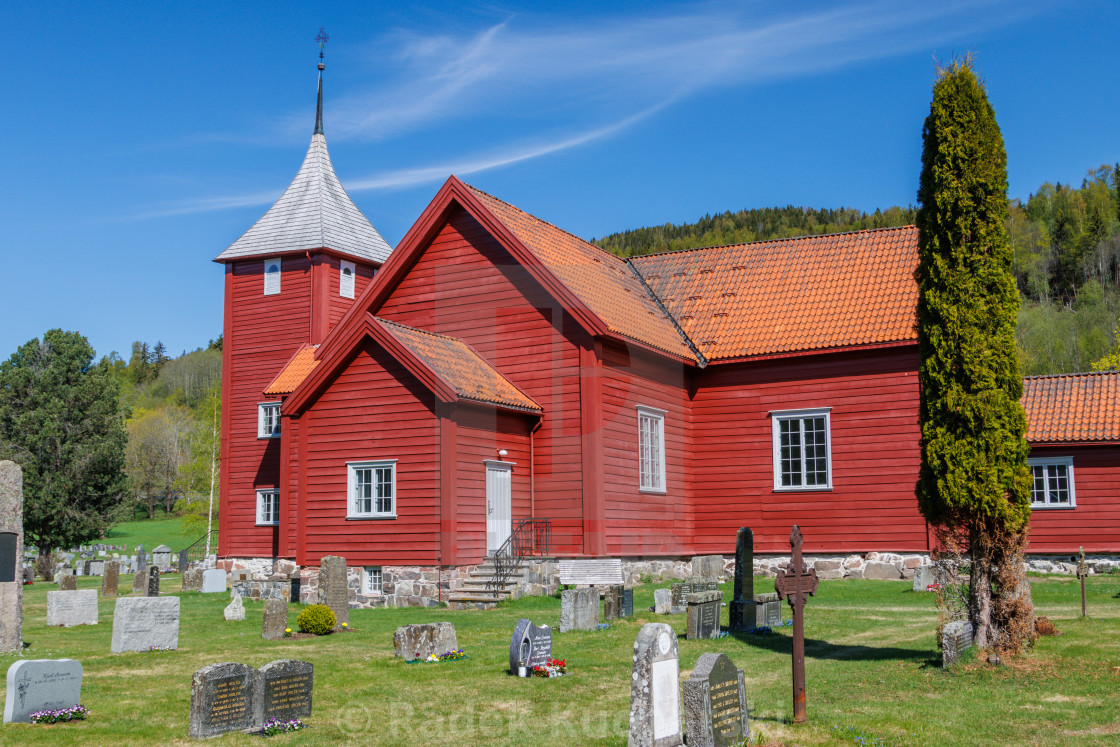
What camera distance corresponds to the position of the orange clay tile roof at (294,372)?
29.3 metres

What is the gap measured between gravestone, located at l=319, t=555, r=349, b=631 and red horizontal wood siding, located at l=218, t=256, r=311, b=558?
1458 cm

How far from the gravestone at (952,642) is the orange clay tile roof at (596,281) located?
37.5 feet

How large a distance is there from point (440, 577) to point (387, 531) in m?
1.65

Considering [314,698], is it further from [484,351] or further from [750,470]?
[750,470]

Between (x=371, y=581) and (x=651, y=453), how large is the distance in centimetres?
742

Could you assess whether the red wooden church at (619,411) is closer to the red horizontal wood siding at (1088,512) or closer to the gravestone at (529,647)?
the red horizontal wood siding at (1088,512)

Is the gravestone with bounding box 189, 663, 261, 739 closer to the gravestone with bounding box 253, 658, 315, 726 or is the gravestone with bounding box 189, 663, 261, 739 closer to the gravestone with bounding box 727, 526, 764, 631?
the gravestone with bounding box 253, 658, 315, 726

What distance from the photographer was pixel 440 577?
19.7 metres

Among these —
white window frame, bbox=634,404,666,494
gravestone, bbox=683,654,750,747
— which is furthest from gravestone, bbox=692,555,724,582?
gravestone, bbox=683,654,750,747

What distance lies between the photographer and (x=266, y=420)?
3153 cm

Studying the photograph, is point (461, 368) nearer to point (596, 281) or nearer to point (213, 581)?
point (596, 281)

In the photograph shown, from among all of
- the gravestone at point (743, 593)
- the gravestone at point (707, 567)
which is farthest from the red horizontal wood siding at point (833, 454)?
the gravestone at point (743, 593)

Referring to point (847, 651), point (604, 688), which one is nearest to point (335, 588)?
point (604, 688)

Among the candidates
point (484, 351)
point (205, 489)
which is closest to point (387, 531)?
point (484, 351)
